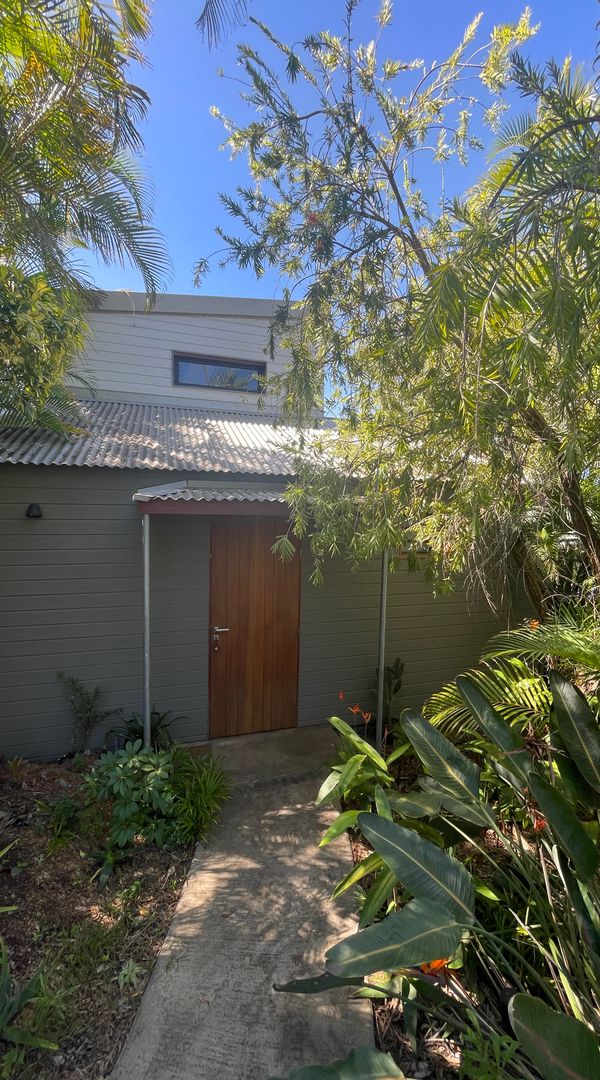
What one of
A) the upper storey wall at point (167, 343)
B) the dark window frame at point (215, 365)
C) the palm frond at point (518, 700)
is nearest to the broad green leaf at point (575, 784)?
the palm frond at point (518, 700)

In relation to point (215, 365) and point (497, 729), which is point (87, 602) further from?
point (215, 365)

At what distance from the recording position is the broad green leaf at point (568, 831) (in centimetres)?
209

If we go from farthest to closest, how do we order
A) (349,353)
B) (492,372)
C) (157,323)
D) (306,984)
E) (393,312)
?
(157,323)
(349,353)
(393,312)
(492,372)
(306,984)

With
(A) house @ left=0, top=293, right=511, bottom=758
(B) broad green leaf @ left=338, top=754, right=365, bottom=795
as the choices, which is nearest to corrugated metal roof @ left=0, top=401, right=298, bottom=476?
(A) house @ left=0, top=293, right=511, bottom=758

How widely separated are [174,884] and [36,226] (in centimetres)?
540

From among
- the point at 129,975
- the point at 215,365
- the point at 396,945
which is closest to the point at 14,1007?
the point at 129,975

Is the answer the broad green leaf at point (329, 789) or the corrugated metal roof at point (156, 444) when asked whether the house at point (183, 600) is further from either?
the broad green leaf at point (329, 789)

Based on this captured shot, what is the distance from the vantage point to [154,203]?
4.55m

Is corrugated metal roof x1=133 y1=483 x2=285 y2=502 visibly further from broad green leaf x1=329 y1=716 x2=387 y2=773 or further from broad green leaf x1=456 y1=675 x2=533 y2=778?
broad green leaf x1=456 y1=675 x2=533 y2=778

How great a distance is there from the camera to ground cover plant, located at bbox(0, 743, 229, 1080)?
7.60 ft

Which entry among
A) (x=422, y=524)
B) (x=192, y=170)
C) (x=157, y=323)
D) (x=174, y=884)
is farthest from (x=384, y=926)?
(x=157, y=323)

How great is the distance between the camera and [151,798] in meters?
3.74

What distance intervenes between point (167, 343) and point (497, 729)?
343 inches

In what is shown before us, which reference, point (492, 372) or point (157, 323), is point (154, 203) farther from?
point (157, 323)
